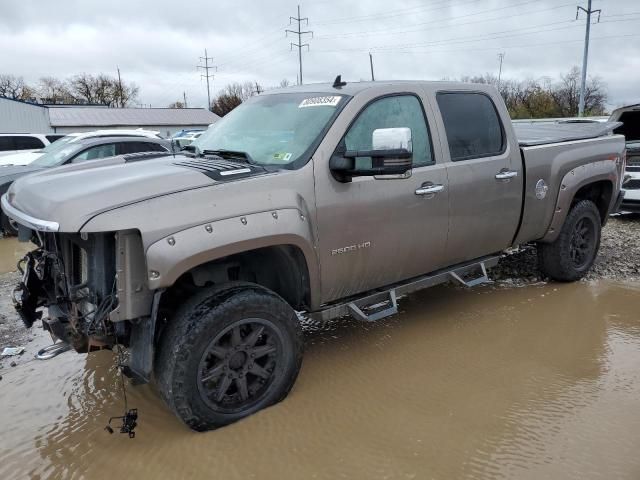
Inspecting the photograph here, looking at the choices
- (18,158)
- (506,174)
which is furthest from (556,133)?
(18,158)

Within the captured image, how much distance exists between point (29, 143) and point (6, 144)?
0.56 m

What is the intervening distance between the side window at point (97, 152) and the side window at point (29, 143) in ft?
21.1

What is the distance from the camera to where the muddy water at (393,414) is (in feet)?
9.12

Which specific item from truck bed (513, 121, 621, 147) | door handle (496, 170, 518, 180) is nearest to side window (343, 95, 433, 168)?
door handle (496, 170, 518, 180)

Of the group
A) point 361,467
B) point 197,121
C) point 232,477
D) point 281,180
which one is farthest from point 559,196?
point 197,121

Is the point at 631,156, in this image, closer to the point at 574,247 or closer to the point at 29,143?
the point at 574,247

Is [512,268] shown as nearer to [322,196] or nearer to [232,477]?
[322,196]

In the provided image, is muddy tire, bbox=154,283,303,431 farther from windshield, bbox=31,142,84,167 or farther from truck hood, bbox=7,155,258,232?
windshield, bbox=31,142,84,167

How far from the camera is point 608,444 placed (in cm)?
289

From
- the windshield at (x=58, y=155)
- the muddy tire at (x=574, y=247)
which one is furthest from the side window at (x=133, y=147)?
the muddy tire at (x=574, y=247)

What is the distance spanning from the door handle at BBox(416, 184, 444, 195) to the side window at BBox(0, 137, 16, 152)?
14.2 m

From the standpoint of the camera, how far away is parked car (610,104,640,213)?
27.9ft

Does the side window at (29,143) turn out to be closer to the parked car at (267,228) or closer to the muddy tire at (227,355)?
the parked car at (267,228)

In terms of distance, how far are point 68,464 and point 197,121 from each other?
55723 millimetres
